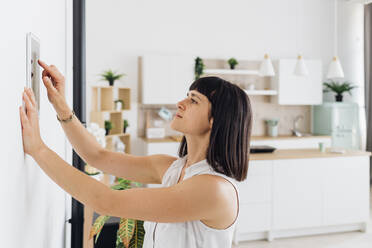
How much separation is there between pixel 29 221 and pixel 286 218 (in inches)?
130

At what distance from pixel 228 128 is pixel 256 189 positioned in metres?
2.66

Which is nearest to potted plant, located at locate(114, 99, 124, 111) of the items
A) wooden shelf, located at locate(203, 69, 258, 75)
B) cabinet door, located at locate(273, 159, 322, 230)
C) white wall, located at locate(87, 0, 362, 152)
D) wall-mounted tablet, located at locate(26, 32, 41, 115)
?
white wall, located at locate(87, 0, 362, 152)

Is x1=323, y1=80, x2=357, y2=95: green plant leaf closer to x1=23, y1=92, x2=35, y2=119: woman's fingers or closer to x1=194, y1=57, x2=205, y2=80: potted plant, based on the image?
x1=194, y1=57, x2=205, y2=80: potted plant

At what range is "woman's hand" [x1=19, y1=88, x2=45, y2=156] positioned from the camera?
734 mm

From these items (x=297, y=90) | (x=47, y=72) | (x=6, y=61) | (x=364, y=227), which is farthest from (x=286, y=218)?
(x=6, y=61)

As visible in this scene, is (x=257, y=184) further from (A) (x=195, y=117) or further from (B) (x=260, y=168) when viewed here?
(A) (x=195, y=117)

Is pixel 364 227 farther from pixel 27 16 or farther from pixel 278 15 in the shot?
pixel 27 16

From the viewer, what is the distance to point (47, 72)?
3.15 ft

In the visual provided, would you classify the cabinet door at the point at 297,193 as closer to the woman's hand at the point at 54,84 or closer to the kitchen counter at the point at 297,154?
the kitchen counter at the point at 297,154

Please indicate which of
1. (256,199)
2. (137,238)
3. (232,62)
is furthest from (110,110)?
(137,238)

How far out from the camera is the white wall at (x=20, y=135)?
0.60 meters

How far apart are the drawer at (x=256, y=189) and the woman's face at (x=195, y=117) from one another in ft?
8.32

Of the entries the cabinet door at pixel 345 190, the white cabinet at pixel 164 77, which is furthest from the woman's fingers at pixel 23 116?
the white cabinet at pixel 164 77

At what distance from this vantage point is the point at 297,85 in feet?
17.5
